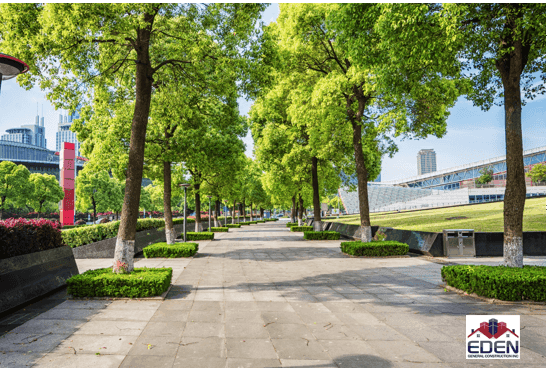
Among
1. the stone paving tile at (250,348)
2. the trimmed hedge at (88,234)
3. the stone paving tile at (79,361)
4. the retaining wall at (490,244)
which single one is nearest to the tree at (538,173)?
the retaining wall at (490,244)

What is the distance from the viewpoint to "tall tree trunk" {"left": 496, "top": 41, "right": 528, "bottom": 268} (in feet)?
25.9

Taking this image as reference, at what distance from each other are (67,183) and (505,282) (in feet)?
130

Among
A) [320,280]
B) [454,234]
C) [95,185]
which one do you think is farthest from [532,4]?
[95,185]

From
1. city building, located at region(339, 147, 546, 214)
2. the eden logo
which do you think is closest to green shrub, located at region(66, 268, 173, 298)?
the eden logo

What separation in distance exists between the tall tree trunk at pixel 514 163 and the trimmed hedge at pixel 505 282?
20.7 inches

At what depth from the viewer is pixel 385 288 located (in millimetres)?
8719

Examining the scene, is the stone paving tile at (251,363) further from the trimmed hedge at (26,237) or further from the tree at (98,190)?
the tree at (98,190)

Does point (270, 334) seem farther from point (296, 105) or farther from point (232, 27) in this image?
point (296, 105)

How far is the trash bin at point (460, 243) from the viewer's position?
14.5 meters

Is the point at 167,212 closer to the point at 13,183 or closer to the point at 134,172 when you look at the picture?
the point at 134,172

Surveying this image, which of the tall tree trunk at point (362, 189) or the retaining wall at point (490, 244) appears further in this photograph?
the tall tree trunk at point (362, 189)

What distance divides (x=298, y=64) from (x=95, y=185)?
4538 centimetres

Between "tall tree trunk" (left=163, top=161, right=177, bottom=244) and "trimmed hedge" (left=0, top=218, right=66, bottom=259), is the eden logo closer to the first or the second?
"trimmed hedge" (left=0, top=218, right=66, bottom=259)

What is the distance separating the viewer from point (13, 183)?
45.1 meters
